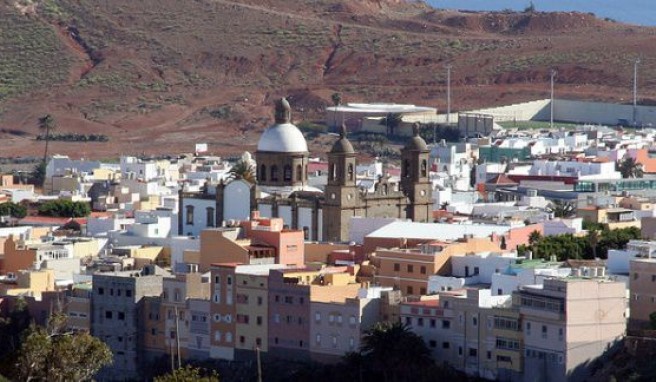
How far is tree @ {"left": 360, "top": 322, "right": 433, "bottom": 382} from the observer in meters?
67.3

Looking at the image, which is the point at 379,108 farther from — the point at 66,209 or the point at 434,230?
the point at 434,230

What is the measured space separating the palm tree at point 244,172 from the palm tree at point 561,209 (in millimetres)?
9236

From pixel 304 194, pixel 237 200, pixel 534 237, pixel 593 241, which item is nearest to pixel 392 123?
pixel 237 200

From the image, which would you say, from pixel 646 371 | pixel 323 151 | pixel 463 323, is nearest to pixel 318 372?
pixel 463 323

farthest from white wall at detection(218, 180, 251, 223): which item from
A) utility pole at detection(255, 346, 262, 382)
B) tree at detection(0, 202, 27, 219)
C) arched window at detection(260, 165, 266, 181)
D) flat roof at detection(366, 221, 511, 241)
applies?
utility pole at detection(255, 346, 262, 382)

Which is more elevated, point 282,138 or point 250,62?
point 250,62

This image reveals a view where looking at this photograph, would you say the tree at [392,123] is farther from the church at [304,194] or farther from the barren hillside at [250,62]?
the church at [304,194]

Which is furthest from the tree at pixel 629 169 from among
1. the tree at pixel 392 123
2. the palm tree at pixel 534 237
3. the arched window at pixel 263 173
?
the palm tree at pixel 534 237

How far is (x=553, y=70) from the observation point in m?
157

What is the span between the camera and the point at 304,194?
87.8 meters

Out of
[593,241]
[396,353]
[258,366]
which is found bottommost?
[258,366]

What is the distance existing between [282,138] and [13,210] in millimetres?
11218

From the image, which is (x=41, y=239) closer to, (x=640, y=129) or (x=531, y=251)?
(x=531, y=251)

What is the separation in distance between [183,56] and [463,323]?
10170 centimetres
